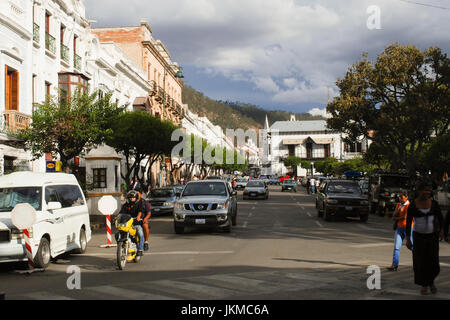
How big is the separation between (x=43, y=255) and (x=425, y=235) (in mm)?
7416

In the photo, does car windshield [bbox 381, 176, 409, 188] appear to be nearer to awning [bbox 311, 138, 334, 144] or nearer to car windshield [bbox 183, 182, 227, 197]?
car windshield [bbox 183, 182, 227, 197]

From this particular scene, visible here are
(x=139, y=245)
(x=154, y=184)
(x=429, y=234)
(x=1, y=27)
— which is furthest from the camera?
(x=154, y=184)

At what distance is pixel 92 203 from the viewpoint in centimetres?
2223

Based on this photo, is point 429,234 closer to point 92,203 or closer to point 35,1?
point 92,203

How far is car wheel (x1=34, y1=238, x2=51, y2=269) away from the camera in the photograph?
10.3m

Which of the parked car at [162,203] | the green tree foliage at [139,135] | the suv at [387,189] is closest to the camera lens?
→ the suv at [387,189]

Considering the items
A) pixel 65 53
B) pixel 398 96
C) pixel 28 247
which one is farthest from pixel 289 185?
pixel 28 247

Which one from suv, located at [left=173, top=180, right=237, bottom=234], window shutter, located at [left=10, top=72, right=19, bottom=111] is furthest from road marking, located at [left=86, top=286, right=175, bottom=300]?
window shutter, located at [left=10, top=72, right=19, bottom=111]

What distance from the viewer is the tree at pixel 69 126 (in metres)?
19.2

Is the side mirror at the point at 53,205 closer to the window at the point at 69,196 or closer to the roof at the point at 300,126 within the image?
the window at the point at 69,196

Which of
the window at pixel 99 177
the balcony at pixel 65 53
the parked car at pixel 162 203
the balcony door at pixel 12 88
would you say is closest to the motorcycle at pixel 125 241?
the window at pixel 99 177

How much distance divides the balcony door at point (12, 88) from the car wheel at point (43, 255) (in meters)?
13.9

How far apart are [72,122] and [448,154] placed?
23733 mm

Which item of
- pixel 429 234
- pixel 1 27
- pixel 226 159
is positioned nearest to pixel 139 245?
pixel 429 234
